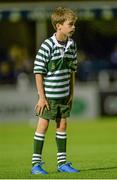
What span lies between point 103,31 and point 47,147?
15576 mm

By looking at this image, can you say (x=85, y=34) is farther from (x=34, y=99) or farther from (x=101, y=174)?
(x=101, y=174)

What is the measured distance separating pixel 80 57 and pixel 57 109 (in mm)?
18068

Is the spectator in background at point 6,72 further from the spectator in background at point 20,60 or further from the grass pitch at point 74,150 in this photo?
the grass pitch at point 74,150

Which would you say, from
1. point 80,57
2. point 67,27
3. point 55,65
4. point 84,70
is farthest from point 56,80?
point 80,57

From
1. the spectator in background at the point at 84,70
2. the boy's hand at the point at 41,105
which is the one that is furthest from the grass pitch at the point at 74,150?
the spectator in background at the point at 84,70

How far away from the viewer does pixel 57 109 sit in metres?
11.0

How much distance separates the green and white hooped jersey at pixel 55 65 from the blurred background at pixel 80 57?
41.7 ft

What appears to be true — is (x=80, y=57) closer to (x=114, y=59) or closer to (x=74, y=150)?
(x=114, y=59)

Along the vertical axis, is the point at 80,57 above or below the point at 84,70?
above

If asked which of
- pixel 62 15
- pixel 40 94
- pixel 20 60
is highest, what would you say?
pixel 62 15

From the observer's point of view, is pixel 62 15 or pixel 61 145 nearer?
pixel 62 15

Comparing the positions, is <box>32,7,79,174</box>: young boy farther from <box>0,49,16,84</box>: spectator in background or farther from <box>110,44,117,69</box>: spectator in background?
<box>110,44,117,69</box>: spectator in background

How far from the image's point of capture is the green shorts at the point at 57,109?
11.0m

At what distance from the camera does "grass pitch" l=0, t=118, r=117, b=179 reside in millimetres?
10884
